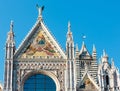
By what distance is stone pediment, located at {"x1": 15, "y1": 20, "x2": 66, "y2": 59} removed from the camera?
39.2 m

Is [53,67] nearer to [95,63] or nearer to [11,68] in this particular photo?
[11,68]

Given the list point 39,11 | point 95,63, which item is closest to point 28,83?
point 39,11

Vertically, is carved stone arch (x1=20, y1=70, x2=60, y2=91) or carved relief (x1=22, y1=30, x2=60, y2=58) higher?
carved relief (x1=22, y1=30, x2=60, y2=58)

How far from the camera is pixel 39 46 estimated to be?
39.6 meters

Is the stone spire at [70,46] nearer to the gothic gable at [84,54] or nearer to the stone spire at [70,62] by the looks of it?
the stone spire at [70,62]

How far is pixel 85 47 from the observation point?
171 feet

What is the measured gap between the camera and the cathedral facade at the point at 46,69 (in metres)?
37.8

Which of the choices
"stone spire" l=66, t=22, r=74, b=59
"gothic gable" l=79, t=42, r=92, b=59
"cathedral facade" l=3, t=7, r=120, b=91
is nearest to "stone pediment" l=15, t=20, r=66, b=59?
"cathedral facade" l=3, t=7, r=120, b=91

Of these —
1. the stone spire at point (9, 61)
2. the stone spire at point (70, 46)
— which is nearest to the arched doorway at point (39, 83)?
the stone spire at point (9, 61)

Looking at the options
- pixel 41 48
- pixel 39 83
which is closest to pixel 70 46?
pixel 41 48

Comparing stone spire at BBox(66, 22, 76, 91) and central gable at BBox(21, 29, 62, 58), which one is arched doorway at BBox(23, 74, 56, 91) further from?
central gable at BBox(21, 29, 62, 58)

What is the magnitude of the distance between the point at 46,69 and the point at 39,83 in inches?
50.8

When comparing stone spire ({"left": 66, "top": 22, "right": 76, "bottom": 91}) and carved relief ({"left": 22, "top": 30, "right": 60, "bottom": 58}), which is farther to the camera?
carved relief ({"left": 22, "top": 30, "right": 60, "bottom": 58})

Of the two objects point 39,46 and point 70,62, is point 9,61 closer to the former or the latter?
point 39,46
